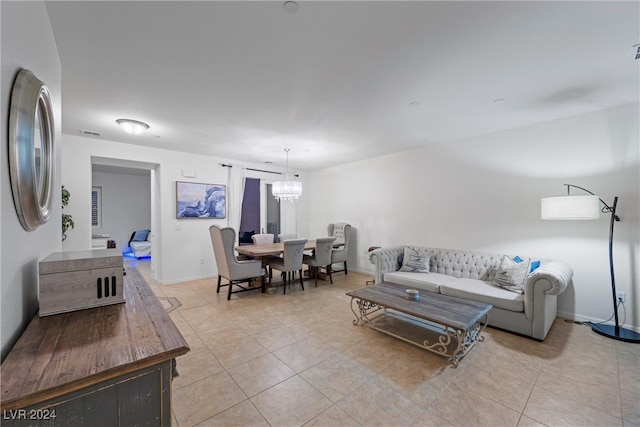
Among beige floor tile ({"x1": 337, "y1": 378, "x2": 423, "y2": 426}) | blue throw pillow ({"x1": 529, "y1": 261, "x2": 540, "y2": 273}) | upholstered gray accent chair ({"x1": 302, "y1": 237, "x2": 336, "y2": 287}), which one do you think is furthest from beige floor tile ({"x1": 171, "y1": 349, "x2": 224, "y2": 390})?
blue throw pillow ({"x1": 529, "y1": 261, "x2": 540, "y2": 273})

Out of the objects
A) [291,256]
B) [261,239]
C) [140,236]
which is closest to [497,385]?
[291,256]

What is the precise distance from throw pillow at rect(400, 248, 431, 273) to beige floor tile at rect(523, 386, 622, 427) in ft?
7.06

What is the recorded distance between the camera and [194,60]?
2.13m

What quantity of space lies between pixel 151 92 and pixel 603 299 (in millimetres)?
5609

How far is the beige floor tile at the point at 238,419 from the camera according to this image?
5.49 ft

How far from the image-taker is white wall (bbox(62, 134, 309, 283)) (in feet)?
13.4

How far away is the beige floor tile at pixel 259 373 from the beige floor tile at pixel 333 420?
0.50 m

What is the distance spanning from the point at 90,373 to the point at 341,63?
238 centimetres

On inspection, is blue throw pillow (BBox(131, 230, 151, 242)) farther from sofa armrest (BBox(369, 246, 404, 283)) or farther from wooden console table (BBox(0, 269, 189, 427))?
wooden console table (BBox(0, 269, 189, 427))

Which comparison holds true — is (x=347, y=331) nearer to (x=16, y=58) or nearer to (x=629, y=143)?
(x=16, y=58)

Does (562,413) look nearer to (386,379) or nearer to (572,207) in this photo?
(386,379)

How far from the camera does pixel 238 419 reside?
172 cm

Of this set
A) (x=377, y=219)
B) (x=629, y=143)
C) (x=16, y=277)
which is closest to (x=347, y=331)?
(x=16, y=277)

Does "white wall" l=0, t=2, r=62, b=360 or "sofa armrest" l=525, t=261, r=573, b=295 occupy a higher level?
"white wall" l=0, t=2, r=62, b=360
